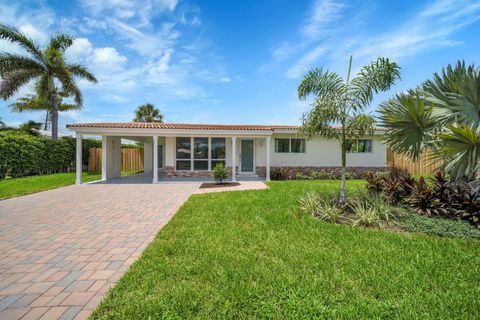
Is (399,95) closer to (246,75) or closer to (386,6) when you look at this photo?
(386,6)

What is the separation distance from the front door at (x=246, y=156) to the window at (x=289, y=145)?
1.93 m

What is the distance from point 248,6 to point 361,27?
4507 millimetres

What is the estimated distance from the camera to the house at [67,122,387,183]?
15.1 m

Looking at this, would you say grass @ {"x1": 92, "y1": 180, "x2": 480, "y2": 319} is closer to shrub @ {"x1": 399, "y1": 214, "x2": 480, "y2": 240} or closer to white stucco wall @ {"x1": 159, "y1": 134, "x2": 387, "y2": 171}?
shrub @ {"x1": 399, "y1": 214, "x2": 480, "y2": 240}

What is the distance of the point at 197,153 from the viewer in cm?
1602

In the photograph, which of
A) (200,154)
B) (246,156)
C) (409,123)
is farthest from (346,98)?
(200,154)

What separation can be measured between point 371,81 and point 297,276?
645 centimetres

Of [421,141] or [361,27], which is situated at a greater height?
[361,27]

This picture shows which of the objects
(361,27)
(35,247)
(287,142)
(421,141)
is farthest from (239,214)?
(287,142)

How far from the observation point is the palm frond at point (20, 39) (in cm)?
1734

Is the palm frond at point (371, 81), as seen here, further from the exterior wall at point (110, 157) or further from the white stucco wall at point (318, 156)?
the exterior wall at point (110, 157)

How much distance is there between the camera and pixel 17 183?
12.6 m

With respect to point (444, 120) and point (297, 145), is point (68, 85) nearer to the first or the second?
point (297, 145)

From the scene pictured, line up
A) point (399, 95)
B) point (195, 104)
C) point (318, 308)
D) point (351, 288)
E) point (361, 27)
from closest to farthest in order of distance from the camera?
point (318, 308)
point (351, 288)
point (399, 95)
point (361, 27)
point (195, 104)
